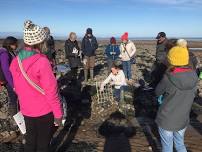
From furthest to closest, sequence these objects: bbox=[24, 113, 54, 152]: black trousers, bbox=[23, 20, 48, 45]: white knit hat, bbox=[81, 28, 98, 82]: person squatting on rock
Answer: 1. bbox=[81, 28, 98, 82]: person squatting on rock
2. bbox=[24, 113, 54, 152]: black trousers
3. bbox=[23, 20, 48, 45]: white knit hat

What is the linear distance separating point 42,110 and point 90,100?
7.00 m

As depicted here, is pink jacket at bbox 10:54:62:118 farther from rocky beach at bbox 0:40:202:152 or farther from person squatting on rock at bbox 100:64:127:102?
person squatting on rock at bbox 100:64:127:102

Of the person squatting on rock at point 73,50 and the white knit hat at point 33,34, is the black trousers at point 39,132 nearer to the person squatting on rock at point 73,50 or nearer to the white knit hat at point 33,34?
the white knit hat at point 33,34

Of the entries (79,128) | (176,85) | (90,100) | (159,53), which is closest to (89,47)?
(90,100)

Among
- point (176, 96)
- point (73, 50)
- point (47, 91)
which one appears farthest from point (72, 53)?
point (47, 91)

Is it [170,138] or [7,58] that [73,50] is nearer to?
[7,58]

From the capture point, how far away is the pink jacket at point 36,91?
169 inches

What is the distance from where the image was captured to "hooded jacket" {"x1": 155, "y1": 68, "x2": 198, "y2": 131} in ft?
15.8

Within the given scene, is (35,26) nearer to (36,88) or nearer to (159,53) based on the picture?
(36,88)

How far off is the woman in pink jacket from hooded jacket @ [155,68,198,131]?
1.50 metres

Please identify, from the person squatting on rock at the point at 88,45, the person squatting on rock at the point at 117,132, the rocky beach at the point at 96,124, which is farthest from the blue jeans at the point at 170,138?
the person squatting on rock at the point at 88,45

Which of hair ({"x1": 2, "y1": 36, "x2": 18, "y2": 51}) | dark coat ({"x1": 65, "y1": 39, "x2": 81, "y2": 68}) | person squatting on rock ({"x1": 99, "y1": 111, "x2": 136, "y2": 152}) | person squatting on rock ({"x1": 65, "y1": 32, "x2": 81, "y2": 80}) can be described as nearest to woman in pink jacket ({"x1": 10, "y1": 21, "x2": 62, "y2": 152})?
person squatting on rock ({"x1": 99, "y1": 111, "x2": 136, "y2": 152})

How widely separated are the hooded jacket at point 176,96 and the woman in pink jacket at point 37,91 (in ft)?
4.94

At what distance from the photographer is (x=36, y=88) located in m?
4.41
